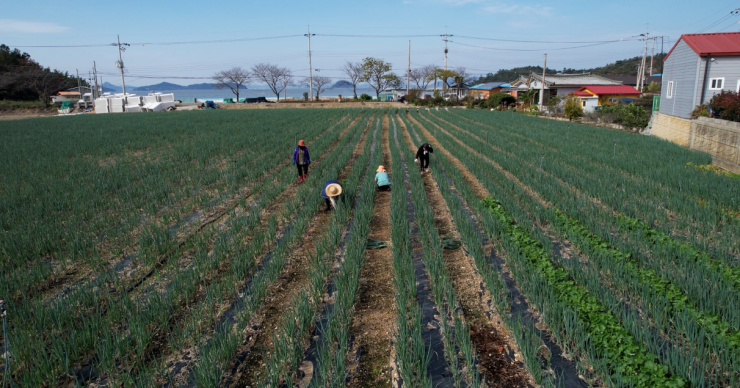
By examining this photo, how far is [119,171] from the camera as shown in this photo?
1055cm

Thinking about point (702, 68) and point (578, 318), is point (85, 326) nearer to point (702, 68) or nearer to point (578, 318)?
point (578, 318)

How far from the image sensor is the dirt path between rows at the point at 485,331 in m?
3.02

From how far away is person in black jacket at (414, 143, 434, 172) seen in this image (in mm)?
10195

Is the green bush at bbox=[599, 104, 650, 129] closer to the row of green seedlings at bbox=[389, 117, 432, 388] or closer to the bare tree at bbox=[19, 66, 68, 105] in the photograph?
the row of green seedlings at bbox=[389, 117, 432, 388]

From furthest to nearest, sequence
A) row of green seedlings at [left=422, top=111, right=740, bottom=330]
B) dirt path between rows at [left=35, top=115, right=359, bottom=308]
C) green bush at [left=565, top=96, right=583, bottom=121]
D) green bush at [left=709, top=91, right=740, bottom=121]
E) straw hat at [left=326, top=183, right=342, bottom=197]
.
→ green bush at [left=565, top=96, right=583, bottom=121] → green bush at [left=709, top=91, right=740, bottom=121] → straw hat at [left=326, top=183, right=342, bottom=197] → dirt path between rows at [left=35, top=115, right=359, bottom=308] → row of green seedlings at [left=422, top=111, right=740, bottom=330]

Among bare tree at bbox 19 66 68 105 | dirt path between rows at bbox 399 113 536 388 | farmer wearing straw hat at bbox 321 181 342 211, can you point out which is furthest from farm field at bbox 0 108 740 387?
bare tree at bbox 19 66 68 105

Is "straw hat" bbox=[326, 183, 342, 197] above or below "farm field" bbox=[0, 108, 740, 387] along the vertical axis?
above

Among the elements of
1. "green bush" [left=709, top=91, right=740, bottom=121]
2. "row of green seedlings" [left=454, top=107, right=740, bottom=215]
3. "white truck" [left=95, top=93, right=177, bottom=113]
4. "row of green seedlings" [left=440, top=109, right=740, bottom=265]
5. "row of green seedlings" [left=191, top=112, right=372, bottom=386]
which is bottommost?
"row of green seedlings" [left=191, top=112, right=372, bottom=386]

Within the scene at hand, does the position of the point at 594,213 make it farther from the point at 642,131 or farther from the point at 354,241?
the point at 642,131

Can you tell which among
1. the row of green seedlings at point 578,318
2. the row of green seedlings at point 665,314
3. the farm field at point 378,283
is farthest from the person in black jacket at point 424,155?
the row of green seedlings at point 665,314

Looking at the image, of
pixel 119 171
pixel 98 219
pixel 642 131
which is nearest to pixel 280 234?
pixel 98 219

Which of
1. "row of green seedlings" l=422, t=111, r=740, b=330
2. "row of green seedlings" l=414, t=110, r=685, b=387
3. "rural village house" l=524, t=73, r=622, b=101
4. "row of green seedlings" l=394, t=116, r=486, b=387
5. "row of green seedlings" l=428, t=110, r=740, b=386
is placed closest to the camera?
"row of green seedlings" l=414, t=110, r=685, b=387

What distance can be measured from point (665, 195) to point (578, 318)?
511cm

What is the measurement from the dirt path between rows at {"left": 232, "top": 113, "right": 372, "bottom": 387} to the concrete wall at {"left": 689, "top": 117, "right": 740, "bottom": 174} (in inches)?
400
